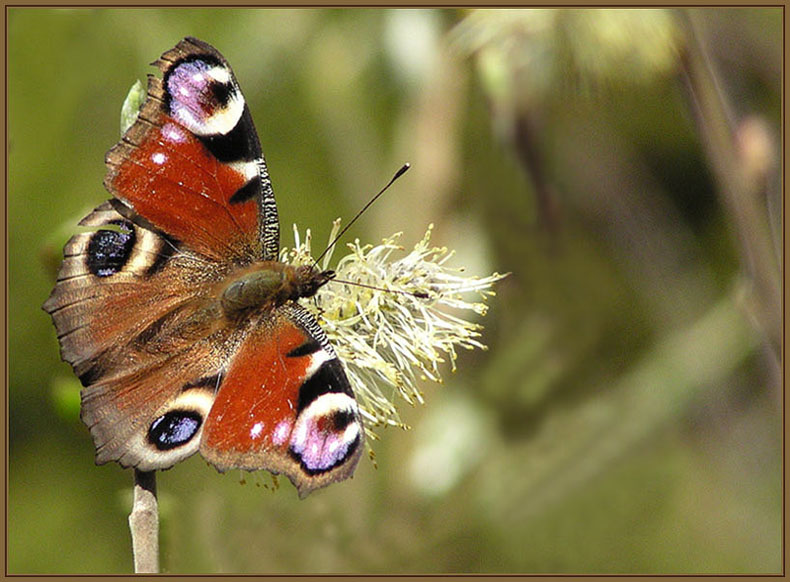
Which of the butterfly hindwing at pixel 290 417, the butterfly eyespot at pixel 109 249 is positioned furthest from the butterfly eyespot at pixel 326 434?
the butterfly eyespot at pixel 109 249

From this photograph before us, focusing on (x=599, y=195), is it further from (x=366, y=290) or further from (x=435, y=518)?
(x=366, y=290)

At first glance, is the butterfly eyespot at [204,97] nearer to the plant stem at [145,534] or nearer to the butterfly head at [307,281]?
the butterfly head at [307,281]

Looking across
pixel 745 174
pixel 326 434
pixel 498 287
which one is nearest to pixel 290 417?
pixel 326 434

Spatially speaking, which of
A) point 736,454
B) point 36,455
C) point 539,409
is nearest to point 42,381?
point 36,455

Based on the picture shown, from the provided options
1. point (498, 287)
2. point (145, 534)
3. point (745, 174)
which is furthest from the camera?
point (498, 287)

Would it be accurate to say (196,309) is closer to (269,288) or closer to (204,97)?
(269,288)

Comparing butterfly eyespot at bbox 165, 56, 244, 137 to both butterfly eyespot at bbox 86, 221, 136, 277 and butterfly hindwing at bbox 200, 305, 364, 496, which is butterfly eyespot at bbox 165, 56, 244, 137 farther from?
butterfly hindwing at bbox 200, 305, 364, 496
